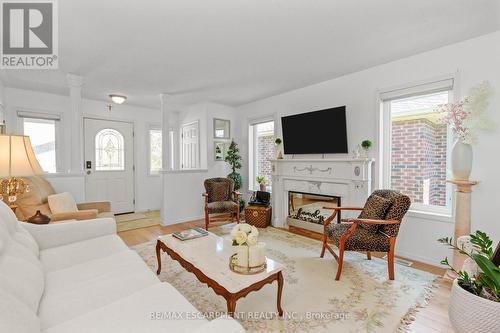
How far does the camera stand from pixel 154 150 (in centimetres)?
571

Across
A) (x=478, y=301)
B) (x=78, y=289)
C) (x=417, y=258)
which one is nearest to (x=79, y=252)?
(x=78, y=289)

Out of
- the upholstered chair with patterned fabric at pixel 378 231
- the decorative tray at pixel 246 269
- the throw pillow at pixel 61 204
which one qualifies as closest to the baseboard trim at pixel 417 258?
the upholstered chair with patterned fabric at pixel 378 231

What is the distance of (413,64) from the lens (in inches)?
111

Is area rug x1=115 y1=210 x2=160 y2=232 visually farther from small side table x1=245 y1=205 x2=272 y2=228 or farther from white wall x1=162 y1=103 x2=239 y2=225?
small side table x1=245 y1=205 x2=272 y2=228

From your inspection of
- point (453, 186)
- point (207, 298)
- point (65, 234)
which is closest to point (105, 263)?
point (65, 234)

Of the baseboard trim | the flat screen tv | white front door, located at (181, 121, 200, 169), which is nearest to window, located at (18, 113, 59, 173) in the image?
white front door, located at (181, 121, 200, 169)

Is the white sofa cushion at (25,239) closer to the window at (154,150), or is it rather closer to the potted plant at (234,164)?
the potted plant at (234,164)

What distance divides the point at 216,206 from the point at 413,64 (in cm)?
349

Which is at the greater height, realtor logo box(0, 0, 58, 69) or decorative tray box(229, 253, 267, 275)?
realtor logo box(0, 0, 58, 69)

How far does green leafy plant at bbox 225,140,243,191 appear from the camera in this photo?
4949mm

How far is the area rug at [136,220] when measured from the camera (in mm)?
4324

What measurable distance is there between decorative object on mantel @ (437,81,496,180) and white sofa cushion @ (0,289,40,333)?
336 cm

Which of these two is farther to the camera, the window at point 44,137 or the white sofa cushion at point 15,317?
the window at point 44,137

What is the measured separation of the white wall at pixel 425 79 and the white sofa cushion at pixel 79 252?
3.22m
